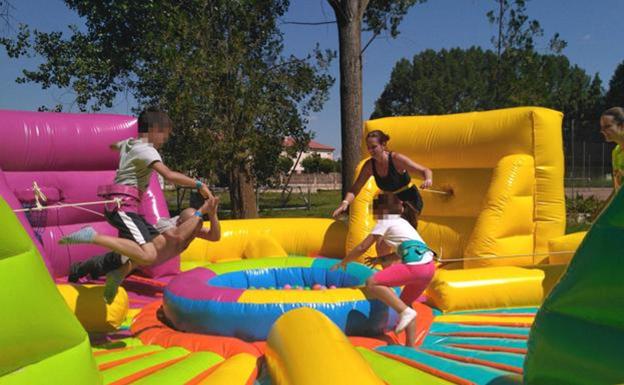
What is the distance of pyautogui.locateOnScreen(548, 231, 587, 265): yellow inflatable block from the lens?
4168 mm

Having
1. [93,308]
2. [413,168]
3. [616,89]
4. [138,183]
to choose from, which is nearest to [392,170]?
[413,168]

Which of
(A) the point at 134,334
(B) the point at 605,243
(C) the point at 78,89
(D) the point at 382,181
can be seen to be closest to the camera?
(B) the point at 605,243

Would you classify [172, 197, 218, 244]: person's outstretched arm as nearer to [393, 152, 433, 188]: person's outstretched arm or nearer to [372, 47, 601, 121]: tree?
[393, 152, 433, 188]: person's outstretched arm

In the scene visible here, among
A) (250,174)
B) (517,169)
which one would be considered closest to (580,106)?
(250,174)

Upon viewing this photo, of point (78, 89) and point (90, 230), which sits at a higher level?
point (78, 89)

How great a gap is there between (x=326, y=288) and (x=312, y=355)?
2373mm

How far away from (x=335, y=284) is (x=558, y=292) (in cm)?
293

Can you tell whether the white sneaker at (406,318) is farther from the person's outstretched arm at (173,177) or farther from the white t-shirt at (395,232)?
the person's outstretched arm at (173,177)

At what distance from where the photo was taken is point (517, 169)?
14.9 ft

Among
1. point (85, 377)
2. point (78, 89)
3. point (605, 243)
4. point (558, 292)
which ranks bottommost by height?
point (85, 377)

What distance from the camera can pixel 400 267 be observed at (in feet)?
10.1

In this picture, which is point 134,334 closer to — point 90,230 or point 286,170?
point 90,230

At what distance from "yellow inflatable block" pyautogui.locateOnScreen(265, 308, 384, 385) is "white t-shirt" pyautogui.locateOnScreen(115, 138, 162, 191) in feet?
4.71

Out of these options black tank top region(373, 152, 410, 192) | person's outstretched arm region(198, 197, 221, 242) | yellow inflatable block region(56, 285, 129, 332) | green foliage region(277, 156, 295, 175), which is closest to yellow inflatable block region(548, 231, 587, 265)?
black tank top region(373, 152, 410, 192)
